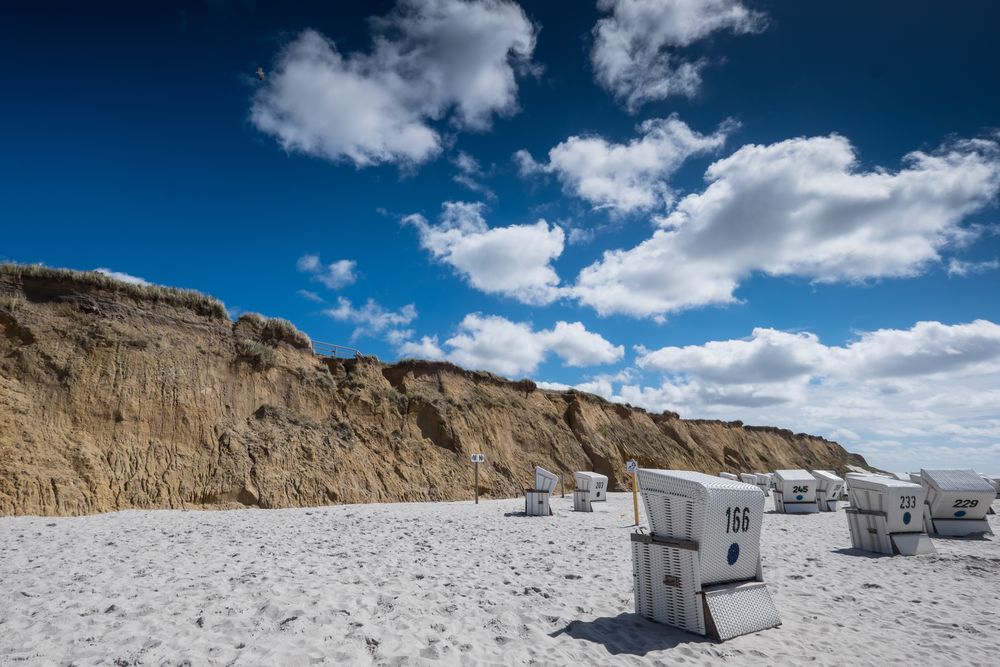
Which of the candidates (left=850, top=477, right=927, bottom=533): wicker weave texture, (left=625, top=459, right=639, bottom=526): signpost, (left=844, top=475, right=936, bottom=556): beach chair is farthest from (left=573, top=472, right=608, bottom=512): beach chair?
(left=850, top=477, right=927, bottom=533): wicker weave texture

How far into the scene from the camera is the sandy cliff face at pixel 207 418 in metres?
16.0

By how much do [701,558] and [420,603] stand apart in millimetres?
3226

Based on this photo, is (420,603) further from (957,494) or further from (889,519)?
(957,494)

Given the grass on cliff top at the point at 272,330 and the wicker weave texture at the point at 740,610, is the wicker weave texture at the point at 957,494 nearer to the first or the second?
the wicker weave texture at the point at 740,610

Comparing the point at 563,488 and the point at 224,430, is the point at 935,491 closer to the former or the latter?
the point at 563,488

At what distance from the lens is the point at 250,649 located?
4527 mm

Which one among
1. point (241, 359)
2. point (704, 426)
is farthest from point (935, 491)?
point (704, 426)

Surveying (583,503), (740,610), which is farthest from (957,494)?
(740,610)

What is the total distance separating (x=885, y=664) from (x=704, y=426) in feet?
162

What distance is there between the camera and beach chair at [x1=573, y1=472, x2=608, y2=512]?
19.1 meters

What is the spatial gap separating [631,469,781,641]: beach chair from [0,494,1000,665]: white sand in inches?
8.7

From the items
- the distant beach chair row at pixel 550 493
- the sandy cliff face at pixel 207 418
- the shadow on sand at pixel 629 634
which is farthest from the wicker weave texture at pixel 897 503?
the sandy cliff face at pixel 207 418

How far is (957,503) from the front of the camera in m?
14.4

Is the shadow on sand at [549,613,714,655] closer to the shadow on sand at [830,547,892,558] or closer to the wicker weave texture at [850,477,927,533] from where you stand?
the shadow on sand at [830,547,892,558]
